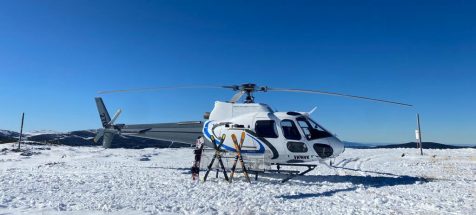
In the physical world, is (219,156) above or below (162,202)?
above

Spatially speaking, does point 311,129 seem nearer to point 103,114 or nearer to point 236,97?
point 236,97

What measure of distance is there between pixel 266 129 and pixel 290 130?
1.02 meters

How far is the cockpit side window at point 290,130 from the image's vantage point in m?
13.6

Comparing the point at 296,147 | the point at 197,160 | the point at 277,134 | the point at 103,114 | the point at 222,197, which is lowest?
the point at 222,197

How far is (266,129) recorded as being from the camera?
14.0m

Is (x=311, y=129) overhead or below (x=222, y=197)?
overhead

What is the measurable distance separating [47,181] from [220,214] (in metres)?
7.93

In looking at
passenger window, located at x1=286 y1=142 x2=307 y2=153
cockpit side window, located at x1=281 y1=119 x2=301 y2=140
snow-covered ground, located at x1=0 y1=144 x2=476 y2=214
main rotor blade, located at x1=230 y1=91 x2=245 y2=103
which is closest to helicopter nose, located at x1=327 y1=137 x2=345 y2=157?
passenger window, located at x1=286 y1=142 x2=307 y2=153

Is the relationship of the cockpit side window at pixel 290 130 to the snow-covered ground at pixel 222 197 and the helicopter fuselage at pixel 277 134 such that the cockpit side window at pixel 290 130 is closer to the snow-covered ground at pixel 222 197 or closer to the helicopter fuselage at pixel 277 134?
the helicopter fuselage at pixel 277 134

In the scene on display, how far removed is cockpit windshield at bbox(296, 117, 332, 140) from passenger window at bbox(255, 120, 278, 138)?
109 cm

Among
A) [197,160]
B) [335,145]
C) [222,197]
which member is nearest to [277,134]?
[335,145]

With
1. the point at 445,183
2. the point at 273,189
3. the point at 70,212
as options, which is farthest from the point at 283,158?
the point at 70,212

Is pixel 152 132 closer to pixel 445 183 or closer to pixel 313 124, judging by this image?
pixel 313 124

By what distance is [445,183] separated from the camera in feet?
41.1
